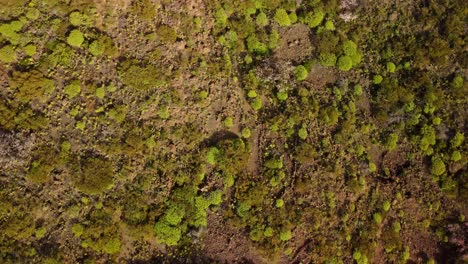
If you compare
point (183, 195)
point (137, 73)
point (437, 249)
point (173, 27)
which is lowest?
point (437, 249)

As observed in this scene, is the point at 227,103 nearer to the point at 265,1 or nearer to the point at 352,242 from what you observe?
the point at 265,1

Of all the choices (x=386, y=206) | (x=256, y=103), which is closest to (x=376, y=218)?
(x=386, y=206)

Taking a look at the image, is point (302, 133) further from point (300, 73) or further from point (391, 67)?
point (391, 67)

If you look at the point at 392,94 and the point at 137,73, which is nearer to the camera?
the point at 137,73

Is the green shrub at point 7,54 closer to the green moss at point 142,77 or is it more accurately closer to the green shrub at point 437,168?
the green moss at point 142,77

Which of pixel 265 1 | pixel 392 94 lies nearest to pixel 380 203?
pixel 392 94

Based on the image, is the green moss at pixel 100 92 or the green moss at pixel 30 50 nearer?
the green moss at pixel 30 50

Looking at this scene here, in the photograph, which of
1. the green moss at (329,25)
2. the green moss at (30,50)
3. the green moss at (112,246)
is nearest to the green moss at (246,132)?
the green moss at (329,25)
